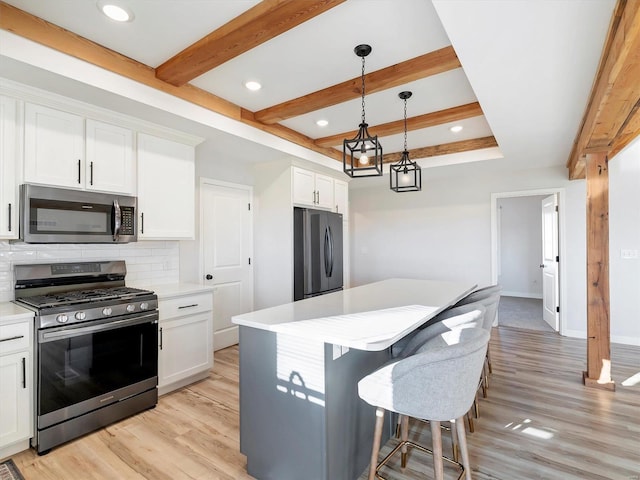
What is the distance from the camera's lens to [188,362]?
3076 millimetres

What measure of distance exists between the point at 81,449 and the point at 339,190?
4117mm

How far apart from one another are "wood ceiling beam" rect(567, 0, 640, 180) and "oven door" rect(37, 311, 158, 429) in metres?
3.31

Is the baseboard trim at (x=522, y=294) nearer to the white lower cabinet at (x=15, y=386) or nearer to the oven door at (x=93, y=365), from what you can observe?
the oven door at (x=93, y=365)

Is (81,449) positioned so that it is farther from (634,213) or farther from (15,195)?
(634,213)

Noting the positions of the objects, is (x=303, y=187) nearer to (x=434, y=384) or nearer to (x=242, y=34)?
(x=242, y=34)

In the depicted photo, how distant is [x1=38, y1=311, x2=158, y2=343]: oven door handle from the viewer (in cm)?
215

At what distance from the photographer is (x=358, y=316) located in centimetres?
191

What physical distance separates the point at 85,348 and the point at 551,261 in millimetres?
5798

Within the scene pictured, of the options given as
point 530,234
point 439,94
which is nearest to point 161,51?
point 439,94

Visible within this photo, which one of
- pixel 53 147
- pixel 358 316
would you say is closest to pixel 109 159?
pixel 53 147

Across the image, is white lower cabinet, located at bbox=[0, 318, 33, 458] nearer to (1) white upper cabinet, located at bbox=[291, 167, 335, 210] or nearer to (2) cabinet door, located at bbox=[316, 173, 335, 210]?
(1) white upper cabinet, located at bbox=[291, 167, 335, 210]

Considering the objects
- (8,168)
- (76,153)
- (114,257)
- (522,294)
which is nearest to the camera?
(8,168)

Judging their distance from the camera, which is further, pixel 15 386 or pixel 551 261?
pixel 551 261

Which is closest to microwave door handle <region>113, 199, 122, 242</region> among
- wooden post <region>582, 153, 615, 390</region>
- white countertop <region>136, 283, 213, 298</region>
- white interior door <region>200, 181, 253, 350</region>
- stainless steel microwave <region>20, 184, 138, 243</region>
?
stainless steel microwave <region>20, 184, 138, 243</region>
